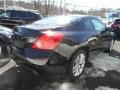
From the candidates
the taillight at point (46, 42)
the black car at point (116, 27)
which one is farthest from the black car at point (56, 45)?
the black car at point (116, 27)

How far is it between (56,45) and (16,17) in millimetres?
10240

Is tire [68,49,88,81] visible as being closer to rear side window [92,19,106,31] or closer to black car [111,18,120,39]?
rear side window [92,19,106,31]

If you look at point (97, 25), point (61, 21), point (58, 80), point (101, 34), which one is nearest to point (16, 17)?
→ point (97, 25)

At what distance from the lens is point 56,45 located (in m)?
4.75

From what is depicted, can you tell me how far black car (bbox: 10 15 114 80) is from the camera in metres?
4.66

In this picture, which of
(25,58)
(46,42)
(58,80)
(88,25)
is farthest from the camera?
(88,25)

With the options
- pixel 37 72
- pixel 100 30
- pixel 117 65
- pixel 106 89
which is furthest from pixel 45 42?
pixel 117 65

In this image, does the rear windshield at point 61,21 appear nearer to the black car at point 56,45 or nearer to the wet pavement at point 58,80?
the black car at point 56,45

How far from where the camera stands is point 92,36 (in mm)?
6098

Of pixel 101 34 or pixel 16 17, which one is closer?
pixel 101 34

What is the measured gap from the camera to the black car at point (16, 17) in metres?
14.1

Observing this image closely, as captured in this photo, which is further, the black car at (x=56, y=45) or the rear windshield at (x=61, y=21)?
the rear windshield at (x=61, y=21)

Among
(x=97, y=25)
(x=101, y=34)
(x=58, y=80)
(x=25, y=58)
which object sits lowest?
(x=58, y=80)

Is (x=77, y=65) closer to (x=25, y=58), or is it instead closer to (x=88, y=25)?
(x=88, y=25)
